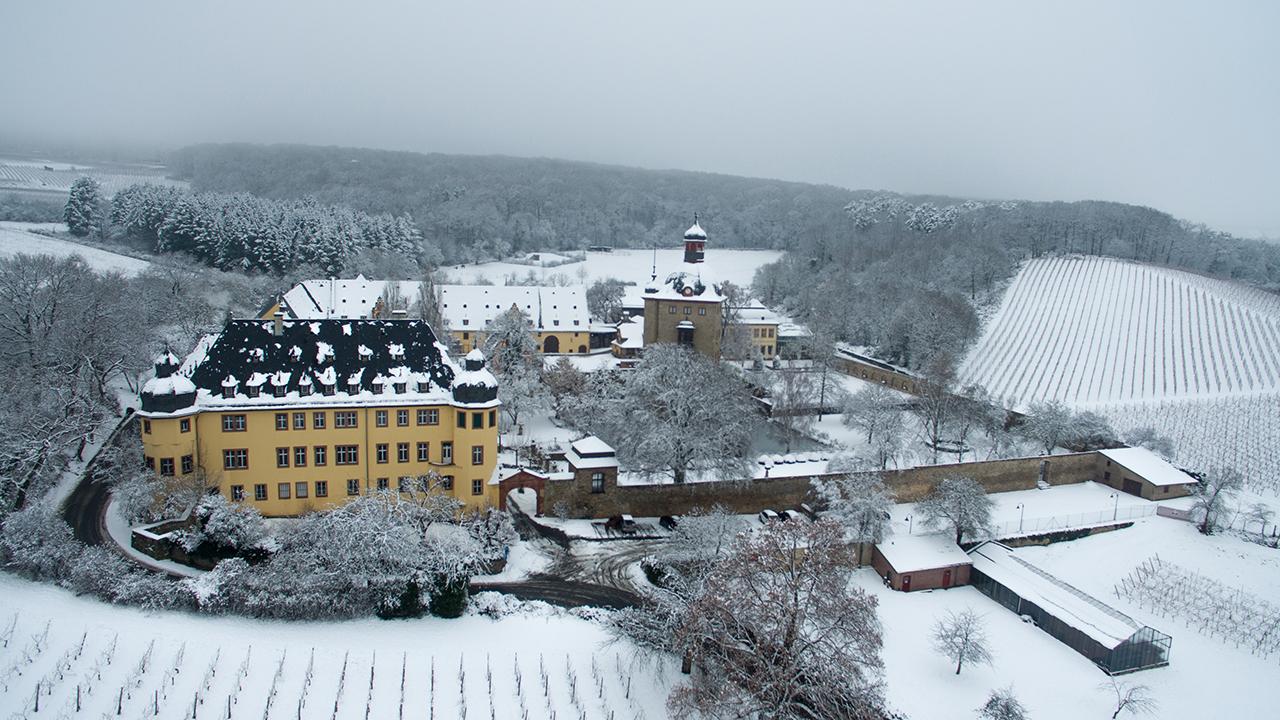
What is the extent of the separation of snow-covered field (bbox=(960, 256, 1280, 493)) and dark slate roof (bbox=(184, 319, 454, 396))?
4119 cm

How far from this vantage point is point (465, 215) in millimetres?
121000

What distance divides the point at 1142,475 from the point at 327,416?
39137mm

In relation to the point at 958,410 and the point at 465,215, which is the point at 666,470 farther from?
the point at 465,215

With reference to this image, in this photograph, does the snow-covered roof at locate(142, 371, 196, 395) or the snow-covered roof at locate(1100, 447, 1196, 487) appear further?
the snow-covered roof at locate(1100, 447, 1196, 487)

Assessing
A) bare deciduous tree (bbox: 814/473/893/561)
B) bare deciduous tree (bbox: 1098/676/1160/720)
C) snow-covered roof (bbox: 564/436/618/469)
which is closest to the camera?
bare deciduous tree (bbox: 1098/676/1160/720)

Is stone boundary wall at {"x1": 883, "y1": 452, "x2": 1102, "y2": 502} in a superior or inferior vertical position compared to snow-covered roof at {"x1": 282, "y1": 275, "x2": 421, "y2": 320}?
inferior

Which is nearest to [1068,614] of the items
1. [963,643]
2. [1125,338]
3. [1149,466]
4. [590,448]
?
[963,643]

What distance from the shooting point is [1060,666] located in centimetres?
2589

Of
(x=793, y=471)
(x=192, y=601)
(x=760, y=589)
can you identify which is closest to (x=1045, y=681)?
(x=760, y=589)

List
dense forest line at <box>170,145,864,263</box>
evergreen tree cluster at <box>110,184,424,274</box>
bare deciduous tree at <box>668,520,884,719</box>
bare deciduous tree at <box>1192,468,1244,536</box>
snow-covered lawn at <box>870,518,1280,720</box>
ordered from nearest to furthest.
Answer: bare deciduous tree at <box>668,520,884,719</box>, snow-covered lawn at <box>870,518,1280,720</box>, bare deciduous tree at <box>1192,468,1244,536</box>, evergreen tree cluster at <box>110,184,424,274</box>, dense forest line at <box>170,145,864,263</box>

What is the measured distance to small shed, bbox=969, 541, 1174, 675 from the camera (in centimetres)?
2578

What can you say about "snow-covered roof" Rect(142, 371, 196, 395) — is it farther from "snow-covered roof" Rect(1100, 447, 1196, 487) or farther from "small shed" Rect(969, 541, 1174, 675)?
"snow-covered roof" Rect(1100, 447, 1196, 487)

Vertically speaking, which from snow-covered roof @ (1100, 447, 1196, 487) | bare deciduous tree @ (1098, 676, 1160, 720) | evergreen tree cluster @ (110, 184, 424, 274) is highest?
evergreen tree cluster @ (110, 184, 424, 274)

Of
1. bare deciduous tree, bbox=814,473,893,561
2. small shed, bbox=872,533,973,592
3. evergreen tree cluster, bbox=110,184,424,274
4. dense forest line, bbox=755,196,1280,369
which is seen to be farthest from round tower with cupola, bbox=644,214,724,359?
evergreen tree cluster, bbox=110,184,424,274
